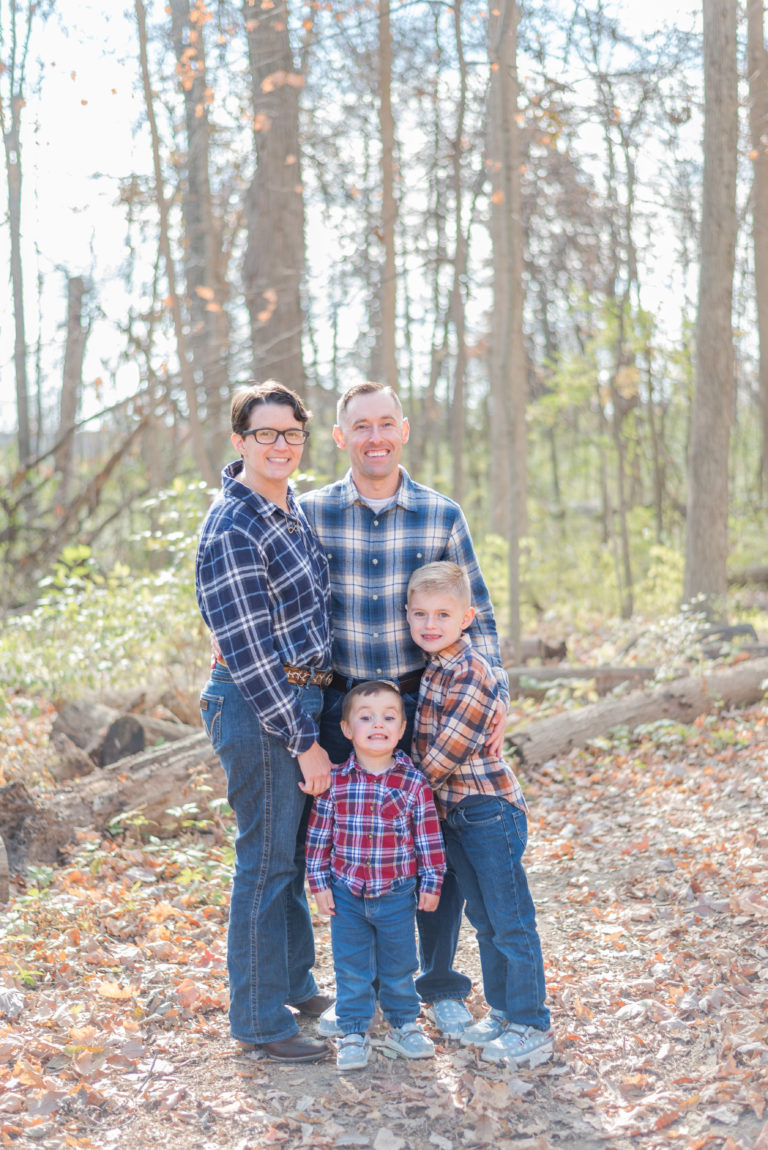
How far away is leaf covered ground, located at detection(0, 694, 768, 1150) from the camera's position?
126 inches

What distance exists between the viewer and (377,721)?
3.38 m

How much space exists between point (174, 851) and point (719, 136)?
29.0 feet

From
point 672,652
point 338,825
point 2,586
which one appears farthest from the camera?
point 2,586

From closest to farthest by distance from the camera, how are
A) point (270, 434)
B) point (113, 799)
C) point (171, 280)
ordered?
point (270, 434)
point (113, 799)
point (171, 280)

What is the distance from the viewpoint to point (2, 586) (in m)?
12.3

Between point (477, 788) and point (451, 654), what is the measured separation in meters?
0.49

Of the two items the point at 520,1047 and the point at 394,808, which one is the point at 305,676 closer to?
the point at 394,808

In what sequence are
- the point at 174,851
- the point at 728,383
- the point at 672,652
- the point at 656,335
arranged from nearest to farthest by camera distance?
the point at 174,851 < the point at 672,652 < the point at 728,383 < the point at 656,335

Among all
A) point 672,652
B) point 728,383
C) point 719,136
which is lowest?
point 672,652

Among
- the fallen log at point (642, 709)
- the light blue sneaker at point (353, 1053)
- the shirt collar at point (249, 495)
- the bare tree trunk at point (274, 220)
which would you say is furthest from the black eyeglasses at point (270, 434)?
the bare tree trunk at point (274, 220)

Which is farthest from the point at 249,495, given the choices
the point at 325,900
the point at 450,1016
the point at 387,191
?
the point at 387,191

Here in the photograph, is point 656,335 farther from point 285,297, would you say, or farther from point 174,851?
point 174,851

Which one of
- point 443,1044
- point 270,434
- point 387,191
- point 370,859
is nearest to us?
point 270,434

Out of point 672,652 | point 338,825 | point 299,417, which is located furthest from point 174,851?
point 672,652
